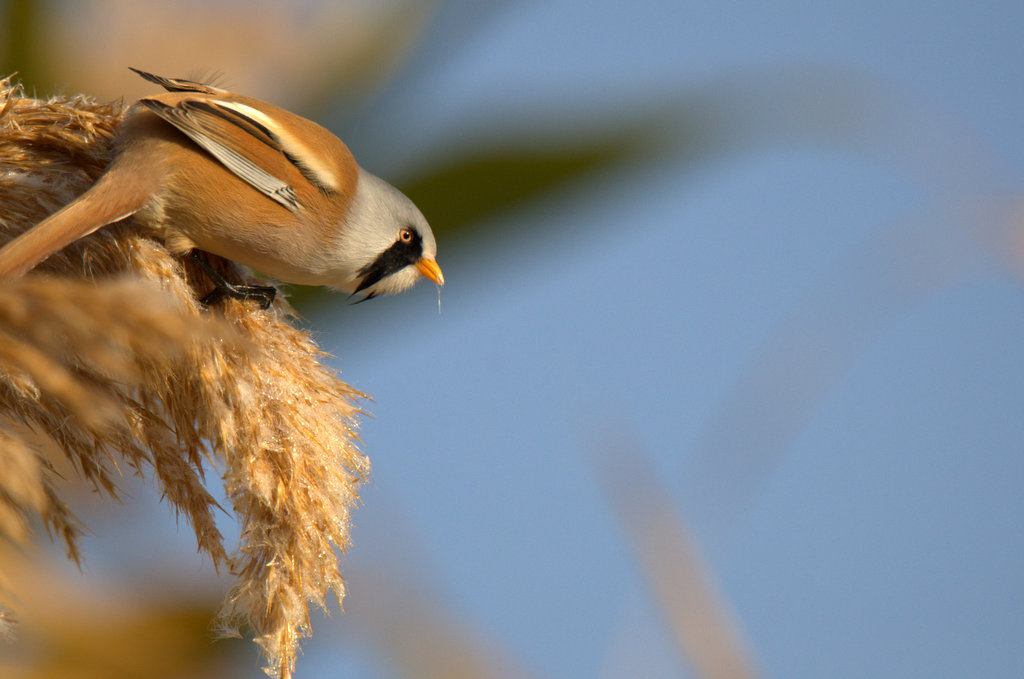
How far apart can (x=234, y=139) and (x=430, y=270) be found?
2.28 feet

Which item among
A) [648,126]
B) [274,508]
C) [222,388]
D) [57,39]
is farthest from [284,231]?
[57,39]

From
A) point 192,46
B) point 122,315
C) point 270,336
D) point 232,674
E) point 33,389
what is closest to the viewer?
point 122,315

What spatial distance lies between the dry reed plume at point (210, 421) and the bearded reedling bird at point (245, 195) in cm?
11

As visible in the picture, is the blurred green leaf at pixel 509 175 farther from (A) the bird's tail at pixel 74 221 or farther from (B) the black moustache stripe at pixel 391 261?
(A) the bird's tail at pixel 74 221

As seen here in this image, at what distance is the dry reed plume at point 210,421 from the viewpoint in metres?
1.56

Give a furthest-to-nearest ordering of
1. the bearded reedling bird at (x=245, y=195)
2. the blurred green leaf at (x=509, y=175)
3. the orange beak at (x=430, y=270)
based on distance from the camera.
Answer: the blurred green leaf at (x=509, y=175), the orange beak at (x=430, y=270), the bearded reedling bird at (x=245, y=195)

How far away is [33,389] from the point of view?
57.2 inches

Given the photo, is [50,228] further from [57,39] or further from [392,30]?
[392,30]

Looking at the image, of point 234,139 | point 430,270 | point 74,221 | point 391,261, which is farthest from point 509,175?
point 74,221

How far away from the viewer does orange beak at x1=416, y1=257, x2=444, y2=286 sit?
8.33 ft

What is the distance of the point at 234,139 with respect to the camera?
6.74ft

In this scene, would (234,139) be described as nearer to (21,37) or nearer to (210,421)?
(210,421)

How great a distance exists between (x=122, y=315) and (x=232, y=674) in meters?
1.57

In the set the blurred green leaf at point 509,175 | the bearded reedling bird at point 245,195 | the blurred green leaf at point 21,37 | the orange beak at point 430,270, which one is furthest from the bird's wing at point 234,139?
the blurred green leaf at point 21,37
